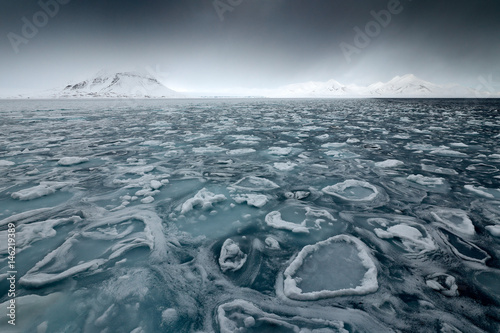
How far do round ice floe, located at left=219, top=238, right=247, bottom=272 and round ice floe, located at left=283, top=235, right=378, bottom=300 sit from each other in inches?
15.8

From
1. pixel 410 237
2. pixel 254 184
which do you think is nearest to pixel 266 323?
pixel 410 237

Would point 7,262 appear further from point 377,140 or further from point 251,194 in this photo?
point 377,140

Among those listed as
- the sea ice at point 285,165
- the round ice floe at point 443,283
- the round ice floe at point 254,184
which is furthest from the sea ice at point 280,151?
the round ice floe at point 443,283

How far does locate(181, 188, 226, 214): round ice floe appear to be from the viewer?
276cm

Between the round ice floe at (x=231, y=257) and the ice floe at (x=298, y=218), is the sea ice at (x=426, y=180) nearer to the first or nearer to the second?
the ice floe at (x=298, y=218)

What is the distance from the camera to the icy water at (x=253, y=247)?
1.40 m

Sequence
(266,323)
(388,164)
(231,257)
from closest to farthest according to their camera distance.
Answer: (266,323) → (231,257) → (388,164)

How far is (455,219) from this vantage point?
96.8 inches

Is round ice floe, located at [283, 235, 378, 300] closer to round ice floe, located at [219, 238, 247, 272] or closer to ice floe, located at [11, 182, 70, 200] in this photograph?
round ice floe, located at [219, 238, 247, 272]

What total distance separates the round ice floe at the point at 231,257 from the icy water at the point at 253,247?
11 mm

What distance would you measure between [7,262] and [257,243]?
2122mm

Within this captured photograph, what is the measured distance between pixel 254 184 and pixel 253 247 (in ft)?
5.10

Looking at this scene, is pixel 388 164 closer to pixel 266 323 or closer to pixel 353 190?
pixel 353 190

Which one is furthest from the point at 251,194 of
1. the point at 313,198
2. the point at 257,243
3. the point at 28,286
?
the point at 28,286
